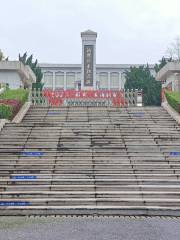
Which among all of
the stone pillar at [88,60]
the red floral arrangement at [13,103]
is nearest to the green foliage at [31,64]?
the stone pillar at [88,60]

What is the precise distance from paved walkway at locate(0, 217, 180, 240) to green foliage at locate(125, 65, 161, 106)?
43.1m

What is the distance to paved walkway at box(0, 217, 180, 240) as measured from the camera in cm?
671

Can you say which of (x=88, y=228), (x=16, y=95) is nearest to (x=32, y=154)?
(x=88, y=228)

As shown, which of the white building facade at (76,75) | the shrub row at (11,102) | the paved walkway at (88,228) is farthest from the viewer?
the white building facade at (76,75)

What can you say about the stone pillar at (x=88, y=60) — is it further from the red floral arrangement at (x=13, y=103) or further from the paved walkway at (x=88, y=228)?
the paved walkway at (x=88, y=228)

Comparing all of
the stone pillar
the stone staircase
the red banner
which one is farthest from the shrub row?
the stone pillar

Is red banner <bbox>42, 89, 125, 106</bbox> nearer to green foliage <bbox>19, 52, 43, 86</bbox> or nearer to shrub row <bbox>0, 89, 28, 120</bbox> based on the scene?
shrub row <bbox>0, 89, 28, 120</bbox>

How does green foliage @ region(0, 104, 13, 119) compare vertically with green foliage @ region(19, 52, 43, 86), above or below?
below

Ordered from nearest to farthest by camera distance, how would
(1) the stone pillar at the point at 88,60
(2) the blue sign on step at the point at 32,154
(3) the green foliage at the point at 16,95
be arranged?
1. (2) the blue sign on step at the point at 32,154
2. (3) the green foliage at the point at 16,95
3. (1) the stone pillar at the point at 88,60

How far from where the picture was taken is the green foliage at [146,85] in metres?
50.8

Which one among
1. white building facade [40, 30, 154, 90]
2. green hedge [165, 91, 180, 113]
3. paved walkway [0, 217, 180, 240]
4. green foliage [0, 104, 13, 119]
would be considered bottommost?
paved walkway [0, 217, 180, 240]

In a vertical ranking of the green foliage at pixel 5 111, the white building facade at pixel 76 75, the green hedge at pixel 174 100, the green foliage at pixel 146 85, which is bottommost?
the green foliage at pixel 5 111

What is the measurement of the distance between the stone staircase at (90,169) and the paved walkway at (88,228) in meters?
0.61

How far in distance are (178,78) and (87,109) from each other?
901 cm
